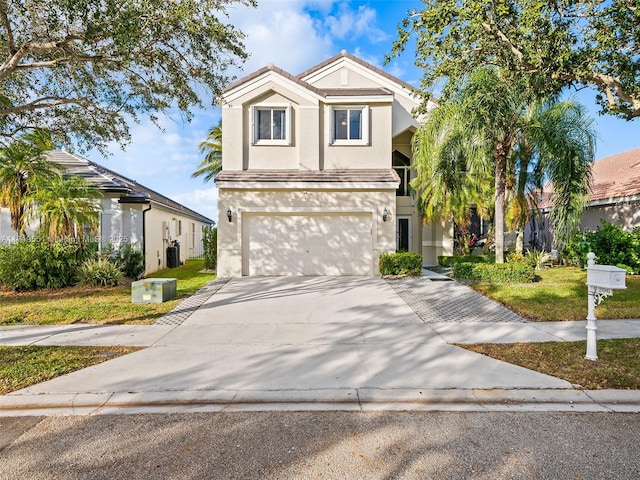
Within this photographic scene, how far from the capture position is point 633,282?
10.7 m

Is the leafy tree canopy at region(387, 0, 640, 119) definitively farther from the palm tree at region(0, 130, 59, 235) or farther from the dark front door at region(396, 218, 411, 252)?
the palm tree at region(0, 130, 59, 235)

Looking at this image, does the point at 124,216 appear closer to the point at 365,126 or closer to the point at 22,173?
the point at 22,173

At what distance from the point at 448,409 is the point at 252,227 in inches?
418

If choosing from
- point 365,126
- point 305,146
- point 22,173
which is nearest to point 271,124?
point 305,146

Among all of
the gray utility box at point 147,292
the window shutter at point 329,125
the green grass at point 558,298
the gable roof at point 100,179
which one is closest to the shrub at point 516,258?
the green grass at point 558,298

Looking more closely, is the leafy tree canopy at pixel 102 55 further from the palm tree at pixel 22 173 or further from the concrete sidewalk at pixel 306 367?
the concrete sidewalk at pixel 306 367

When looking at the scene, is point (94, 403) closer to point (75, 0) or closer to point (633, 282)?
point (75, 0)

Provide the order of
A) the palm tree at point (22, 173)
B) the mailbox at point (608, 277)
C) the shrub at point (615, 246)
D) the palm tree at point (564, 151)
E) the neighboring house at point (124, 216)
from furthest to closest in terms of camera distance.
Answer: the neighboring house at point (124, 216)
the shrub at point (615, 246)
the palm tree at point (22, 173)
the palm tree at point (564, 151)
the mailbox at point (608, 277)

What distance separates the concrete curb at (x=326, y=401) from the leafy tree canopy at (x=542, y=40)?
17.1ft

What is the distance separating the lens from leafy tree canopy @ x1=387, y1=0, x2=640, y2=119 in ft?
19.3

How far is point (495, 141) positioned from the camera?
11.1 meters

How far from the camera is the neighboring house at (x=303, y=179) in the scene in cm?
1317

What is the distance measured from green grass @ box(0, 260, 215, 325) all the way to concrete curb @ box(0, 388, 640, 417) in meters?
3.44

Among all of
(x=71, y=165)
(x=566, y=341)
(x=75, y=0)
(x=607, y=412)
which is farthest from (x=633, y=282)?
(x=71, y=165)
